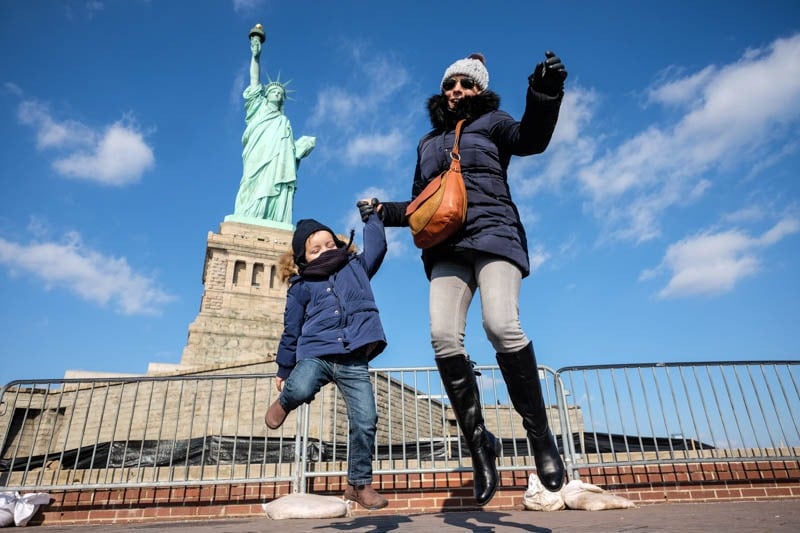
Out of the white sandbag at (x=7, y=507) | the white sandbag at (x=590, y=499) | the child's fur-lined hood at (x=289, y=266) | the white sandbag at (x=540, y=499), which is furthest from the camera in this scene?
the white sandbag at (x=7, y=507)

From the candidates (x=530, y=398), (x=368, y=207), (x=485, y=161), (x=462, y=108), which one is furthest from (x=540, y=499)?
(x=462, y=108)

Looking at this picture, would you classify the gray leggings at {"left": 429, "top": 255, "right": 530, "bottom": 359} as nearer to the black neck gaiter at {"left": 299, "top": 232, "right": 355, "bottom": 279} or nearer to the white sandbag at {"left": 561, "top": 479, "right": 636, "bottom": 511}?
the black neck gaiter at {"left": 299, "top": 232, "right": 355, "bottom": 279}

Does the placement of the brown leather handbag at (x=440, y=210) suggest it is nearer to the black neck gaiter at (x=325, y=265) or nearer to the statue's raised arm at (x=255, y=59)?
the black neck gaiter at (x=325, y=265)

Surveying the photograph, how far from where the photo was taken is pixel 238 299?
71.4ft

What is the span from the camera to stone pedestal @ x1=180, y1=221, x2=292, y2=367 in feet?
65.1

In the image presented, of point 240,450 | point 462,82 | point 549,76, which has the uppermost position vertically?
point 462,82

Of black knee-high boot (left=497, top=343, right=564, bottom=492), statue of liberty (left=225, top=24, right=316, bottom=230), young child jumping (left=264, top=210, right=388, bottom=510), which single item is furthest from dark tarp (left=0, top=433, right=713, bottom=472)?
statue of liberty (left=225, top=24, right=316, bottom=230)

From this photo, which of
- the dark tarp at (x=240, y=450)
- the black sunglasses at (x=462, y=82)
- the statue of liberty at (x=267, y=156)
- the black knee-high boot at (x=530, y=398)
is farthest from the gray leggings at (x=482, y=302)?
the statue of liberty at (x=267, y=156)

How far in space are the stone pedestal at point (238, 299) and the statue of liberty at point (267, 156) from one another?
1316 mm

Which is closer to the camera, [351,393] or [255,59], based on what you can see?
[351,393]

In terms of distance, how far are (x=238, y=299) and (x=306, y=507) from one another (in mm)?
18381

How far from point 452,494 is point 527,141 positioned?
425cm

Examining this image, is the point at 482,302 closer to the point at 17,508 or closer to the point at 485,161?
the point at 485,161

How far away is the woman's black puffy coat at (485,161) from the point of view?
2143 mm
